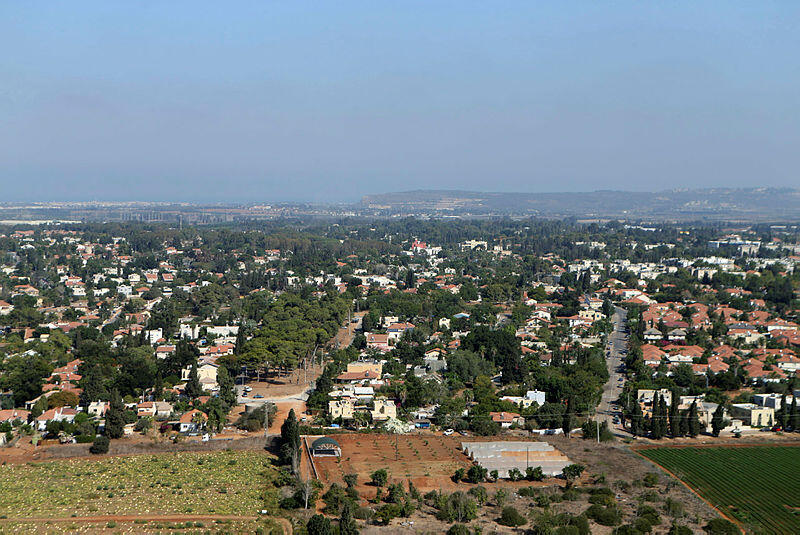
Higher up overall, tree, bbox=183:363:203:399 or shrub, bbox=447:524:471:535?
shrub, bbox=447:524:471:535

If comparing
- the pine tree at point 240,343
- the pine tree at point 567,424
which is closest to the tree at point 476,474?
the pine tree at point 567,424

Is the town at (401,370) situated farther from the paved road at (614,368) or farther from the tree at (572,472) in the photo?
the paved road at (614,368)

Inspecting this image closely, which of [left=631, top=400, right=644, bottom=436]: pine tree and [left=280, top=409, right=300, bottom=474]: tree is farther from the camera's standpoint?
[left=631, top=400, right=644, bottom=436]: pine tree

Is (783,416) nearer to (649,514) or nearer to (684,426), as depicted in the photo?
(684,426)

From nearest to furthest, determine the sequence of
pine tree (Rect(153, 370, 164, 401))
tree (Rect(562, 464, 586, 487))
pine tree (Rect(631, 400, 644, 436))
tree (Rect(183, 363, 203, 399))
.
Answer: tree (Rect(562, 464, 586, 487)) < pine tree (Rect(631, 400, 644, 436)) < pine tree (Rect(153, 370, 164, 401)) < tree (Rect(183, 363, 203, 399))

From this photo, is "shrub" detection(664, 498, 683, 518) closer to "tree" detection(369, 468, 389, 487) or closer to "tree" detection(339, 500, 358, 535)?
"tree" detection(369, 468, 389, 487)

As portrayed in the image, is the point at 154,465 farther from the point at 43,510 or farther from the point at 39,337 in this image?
the point at 39,337

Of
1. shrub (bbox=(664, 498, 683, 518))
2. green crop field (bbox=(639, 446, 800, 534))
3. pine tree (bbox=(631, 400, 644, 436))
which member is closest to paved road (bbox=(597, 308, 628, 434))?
pine tree (bbox=(631, 400, 644, 436))
